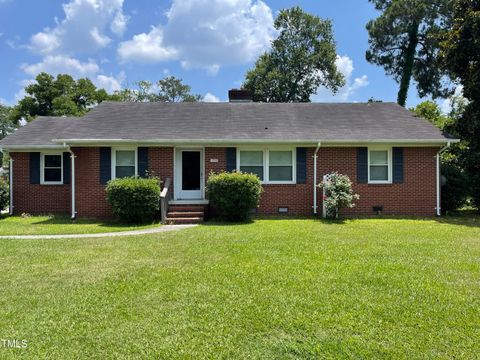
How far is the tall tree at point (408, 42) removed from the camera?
26.9m

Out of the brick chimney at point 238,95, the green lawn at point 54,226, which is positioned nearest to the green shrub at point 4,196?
the green lawn at point 54,226

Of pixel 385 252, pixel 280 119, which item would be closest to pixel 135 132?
pixel 280 119

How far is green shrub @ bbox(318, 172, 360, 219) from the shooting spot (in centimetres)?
1212

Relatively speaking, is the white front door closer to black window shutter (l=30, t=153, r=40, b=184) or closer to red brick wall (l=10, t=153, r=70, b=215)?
red brick wall (l=10, t=153, r=70, b=215)

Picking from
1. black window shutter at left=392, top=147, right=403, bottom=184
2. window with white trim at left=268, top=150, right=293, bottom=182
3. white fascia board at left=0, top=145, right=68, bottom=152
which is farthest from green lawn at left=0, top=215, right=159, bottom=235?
black window shutter at left=392, top=147, right=403, bottom=184

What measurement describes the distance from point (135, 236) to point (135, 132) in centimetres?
541

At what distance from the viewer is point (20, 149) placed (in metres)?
13.9

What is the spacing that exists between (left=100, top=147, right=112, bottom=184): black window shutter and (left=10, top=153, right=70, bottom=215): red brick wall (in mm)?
2099

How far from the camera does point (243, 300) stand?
446cm

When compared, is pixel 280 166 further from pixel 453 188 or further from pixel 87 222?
pixel 87 222

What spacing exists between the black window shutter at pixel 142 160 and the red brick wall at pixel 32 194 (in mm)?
3288

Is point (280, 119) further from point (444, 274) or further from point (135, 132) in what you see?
point (444, 274)

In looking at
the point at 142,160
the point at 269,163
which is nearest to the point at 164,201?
the point at 142,160

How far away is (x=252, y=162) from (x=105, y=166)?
5.32 meters
